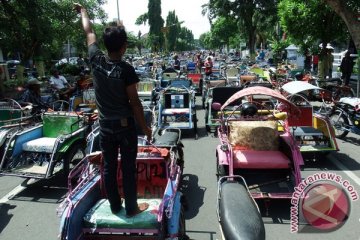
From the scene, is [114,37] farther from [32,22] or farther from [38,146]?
[32,22]

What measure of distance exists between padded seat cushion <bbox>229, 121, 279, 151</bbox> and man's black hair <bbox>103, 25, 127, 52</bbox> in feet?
10.2

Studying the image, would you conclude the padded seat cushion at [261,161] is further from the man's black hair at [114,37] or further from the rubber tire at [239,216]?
the man's black hair at [114,37]

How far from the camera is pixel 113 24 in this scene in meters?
3.68

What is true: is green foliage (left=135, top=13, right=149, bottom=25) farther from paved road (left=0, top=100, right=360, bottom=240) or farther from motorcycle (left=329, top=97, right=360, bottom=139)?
paved road (left=0, top=100, right=360, bottom=240)

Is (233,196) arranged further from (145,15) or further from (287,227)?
(145,15)

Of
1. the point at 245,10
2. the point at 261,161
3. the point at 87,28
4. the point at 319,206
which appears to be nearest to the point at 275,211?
the point at 319,206

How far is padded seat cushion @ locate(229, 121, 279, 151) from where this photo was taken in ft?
19.9

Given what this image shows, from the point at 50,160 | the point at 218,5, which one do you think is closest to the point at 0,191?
the point at 50,160

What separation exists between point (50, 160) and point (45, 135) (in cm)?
122

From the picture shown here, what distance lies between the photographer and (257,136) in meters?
6.05

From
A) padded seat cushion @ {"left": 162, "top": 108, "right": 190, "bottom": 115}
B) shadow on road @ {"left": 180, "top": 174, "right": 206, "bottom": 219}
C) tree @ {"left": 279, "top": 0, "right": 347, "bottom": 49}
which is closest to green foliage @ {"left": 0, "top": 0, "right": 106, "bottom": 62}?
padded seat cushion @ {"left": 162, "top": 108, "right": 190, "bottom": 115}

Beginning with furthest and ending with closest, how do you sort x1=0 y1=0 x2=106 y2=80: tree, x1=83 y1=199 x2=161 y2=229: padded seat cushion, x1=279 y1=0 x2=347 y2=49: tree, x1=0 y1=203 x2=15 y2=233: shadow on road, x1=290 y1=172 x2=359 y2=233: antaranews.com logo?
1. x1=279 y1=0 x2=347 y2=49: tree
2. x1=0 y1=0 x2=106 y2=80: tree
3. x1=0 y1=203 x2=15 y2=233: shadow on road
4. x1=290 y1=172 x2=359 y2=233: antaranews.com logo
5. x1=83 y1=199 x2=161 y2=229: padded seat cushion

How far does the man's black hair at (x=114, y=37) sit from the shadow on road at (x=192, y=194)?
96.3 inches

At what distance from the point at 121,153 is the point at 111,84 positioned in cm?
71
